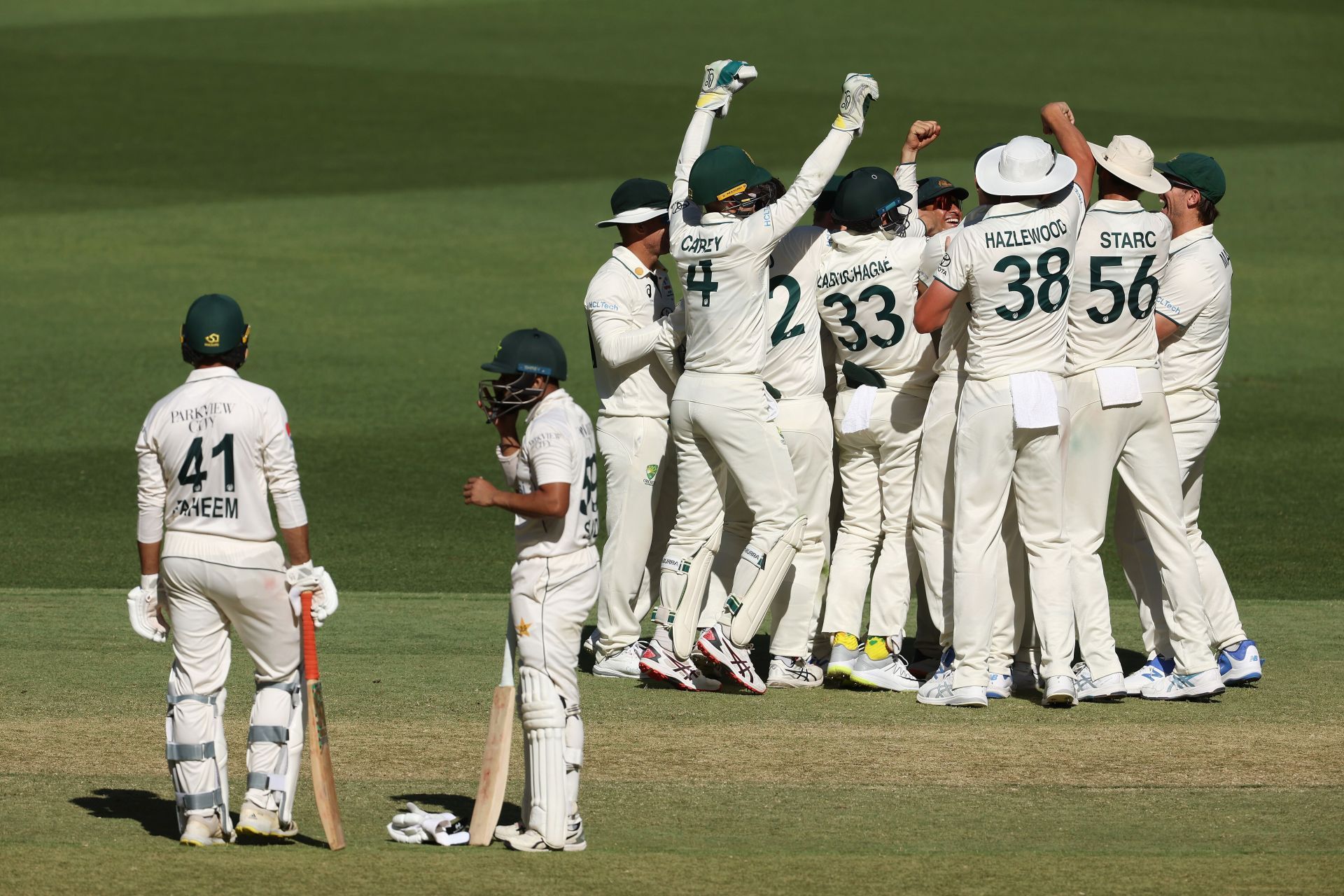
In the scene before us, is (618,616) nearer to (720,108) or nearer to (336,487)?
(720,108)

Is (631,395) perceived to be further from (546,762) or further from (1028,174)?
(546,762)

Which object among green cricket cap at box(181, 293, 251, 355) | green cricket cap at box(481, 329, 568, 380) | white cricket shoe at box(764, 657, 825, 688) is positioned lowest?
white cricket shoe at box(764, 657, 825, 688)

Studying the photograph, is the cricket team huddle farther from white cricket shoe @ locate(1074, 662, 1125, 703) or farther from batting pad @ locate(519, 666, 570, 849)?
batting pad @ locate(519, 666, 570, 849)

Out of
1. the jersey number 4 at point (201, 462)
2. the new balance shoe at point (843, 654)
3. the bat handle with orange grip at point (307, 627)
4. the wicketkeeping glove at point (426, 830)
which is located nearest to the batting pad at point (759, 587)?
the new balance shoe at point (843, 654)

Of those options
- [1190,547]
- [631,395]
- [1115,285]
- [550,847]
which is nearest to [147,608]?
[550,847]

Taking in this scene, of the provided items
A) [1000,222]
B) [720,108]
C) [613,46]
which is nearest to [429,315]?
[720,108]

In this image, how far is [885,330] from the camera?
9.41 meters

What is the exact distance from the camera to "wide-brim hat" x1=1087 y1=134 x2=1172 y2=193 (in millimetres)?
8914

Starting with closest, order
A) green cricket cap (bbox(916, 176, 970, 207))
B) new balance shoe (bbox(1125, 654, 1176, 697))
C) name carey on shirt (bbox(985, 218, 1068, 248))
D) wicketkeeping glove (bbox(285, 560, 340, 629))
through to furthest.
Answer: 1. wicketkeeping glove (bbox(285, 560, 340, 629))
2. name carey on shirt (bbox(985, 218, 1068, 248))
3. new balance shoe (bbox(1125, 654, 1176, 697))
4. green cricket cap (bbox(916, 176, 970, 207))

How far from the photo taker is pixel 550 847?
6.57 meters

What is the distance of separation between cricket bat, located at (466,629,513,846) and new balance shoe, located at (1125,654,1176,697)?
378 centimetres

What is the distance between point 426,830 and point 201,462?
159 centimetres

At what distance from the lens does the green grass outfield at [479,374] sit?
6.88 meters

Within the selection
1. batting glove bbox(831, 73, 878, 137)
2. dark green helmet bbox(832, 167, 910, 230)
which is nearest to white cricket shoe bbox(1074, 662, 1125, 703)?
dark green helmet bbox(832, 167, 910, 230)
